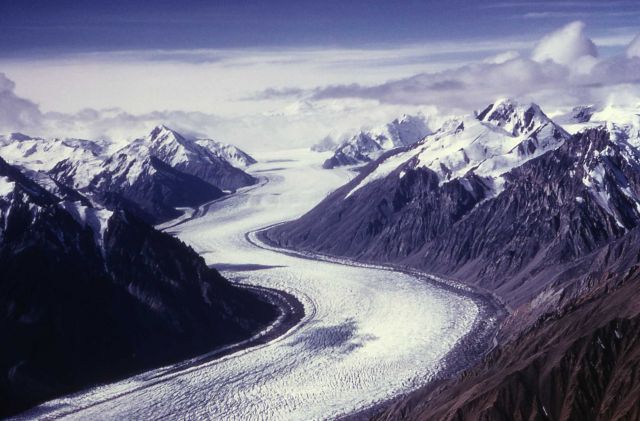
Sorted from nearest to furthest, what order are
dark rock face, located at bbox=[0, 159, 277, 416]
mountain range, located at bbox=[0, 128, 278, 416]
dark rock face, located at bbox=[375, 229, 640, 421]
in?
dark rock face, located at bbox=[375, 229, 640, 421] < dark rock face, located at bbox=[0, 159, 277, 416] < mountain range, located at bbox=[0, 128, 278, 416]

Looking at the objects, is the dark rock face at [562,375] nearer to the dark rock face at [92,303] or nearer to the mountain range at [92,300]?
the mountain range at [92,300]

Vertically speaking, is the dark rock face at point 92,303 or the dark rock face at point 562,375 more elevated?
the dark rock face at point 92,303

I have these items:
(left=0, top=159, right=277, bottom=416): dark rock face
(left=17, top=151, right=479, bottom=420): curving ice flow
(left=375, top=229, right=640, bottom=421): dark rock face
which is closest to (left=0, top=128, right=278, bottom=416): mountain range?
(left=0, top=159, right=277, bottom=416): dark rock face

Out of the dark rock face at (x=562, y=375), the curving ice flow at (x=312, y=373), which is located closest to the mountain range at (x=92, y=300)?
the curving ice flow at (x=312, y=373)

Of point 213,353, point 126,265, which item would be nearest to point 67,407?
point 213,353

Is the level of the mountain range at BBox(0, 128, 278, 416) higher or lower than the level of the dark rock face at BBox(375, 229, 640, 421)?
higher

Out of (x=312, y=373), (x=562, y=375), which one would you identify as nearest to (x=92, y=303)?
(x=312, y=373)

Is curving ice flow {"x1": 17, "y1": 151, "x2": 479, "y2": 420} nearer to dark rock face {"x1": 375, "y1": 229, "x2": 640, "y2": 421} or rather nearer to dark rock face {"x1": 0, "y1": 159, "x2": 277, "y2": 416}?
dark rock face {"x1": 0, "y1": 159, "x2": 277, "y2": 416}

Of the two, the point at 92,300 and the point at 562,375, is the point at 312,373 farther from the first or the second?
the point at 562,375
